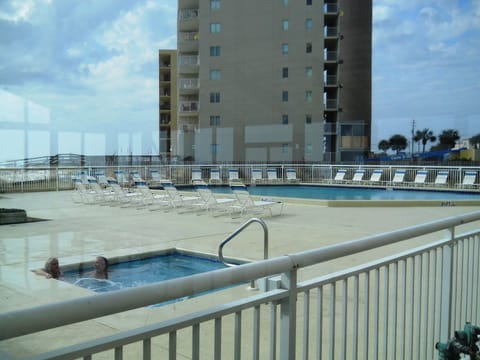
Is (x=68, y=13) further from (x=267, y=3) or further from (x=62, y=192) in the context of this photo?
(x=267, y=3)

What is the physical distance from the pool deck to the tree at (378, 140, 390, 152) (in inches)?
244

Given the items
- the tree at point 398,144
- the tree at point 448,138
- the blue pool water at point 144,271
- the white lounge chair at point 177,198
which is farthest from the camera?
the tree at point 398,144

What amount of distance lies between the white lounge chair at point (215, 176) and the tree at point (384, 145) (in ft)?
19.3

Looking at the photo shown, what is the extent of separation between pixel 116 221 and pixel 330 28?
2158cm

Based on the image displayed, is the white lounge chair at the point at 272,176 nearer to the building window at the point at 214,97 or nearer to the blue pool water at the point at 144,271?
the building window at the point at 214,97

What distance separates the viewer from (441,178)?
13680 millimetres

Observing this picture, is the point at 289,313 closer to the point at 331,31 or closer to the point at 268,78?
the point at 268,78

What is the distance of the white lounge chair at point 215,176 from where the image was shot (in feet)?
43.9

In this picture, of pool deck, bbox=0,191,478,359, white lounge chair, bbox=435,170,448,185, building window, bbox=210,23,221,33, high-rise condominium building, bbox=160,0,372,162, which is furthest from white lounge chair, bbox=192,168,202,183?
building window, bbox=210,23,221,33

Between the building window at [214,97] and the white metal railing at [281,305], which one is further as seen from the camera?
the building window at [214,97]

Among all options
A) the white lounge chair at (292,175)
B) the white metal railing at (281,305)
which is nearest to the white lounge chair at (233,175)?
the white lounge chair at (292,175)

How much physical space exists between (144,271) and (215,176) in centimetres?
949

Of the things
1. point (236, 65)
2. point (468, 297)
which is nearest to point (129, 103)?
point (468, 297)

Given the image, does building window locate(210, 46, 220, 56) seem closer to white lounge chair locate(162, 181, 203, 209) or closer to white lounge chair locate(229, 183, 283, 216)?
white lounge chair locate(162, 181, 203, 209)
